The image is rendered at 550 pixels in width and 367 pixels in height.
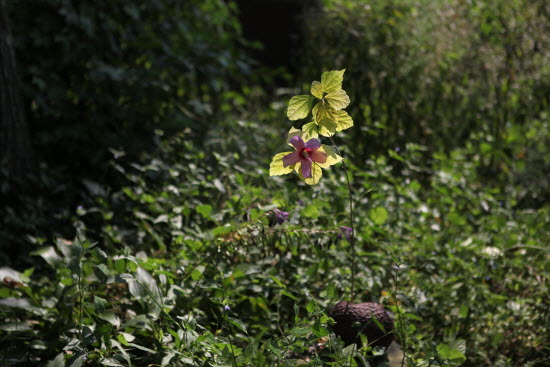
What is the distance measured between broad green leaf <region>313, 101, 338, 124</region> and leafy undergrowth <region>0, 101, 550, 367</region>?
0.43 metres

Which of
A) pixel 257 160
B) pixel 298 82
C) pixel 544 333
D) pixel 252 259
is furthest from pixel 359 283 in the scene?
pixel 298 82

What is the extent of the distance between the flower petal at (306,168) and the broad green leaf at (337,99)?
0.17 meters

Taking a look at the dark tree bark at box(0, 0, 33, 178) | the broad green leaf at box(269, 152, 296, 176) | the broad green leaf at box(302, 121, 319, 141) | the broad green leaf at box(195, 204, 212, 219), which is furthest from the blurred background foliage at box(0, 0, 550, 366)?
the broad green leaf at box(302, 121, 319, 141)

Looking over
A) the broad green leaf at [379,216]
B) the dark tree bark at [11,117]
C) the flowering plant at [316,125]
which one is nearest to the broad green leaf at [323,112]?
the flowering plant at [316,125]

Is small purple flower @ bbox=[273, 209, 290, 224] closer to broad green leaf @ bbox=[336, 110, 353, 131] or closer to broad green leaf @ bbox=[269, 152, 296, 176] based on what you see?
broad green leaf @ bbox=[269, 152, 296, 176]

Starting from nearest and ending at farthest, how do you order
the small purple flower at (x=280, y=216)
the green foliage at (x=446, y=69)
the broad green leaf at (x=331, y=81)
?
the broad green leaf at (x=331, y=81) < the small purple flower at (x=280, y=216) < the green foliage at (x=446, y=69)

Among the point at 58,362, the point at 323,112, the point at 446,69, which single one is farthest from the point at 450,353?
the point at 446,69

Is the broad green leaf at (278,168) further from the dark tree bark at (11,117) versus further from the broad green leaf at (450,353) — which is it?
the dark tree bark at (11,117)

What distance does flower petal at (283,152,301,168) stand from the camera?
5.08 feet

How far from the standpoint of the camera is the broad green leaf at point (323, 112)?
4.96 feet

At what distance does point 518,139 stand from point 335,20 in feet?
5.40

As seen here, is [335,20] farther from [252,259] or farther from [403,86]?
[252,259]

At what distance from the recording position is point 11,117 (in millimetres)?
3033

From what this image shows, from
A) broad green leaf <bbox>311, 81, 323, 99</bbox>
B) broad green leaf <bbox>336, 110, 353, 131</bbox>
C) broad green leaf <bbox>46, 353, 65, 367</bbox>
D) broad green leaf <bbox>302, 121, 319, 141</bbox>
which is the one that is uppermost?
broad green leaf <bbox>311, 81, 323, 99</bbox>
